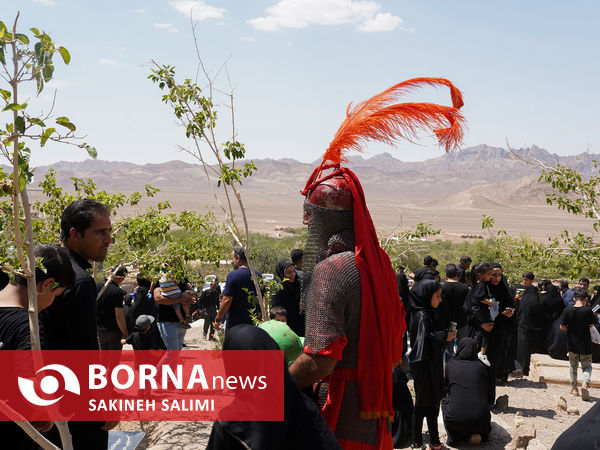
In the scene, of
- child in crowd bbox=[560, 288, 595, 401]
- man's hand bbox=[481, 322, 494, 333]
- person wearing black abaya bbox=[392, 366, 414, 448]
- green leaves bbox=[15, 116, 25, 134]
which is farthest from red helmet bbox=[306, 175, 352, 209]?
child in crowd bbox=[560, 288, 595, 401]

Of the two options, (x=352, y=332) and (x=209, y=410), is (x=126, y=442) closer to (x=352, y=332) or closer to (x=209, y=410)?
(x=209, y=410)

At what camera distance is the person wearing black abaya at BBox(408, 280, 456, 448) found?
5.68m

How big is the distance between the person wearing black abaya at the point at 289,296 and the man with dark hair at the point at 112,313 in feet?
5.52

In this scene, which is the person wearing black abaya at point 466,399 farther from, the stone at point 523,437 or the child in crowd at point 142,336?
the child in crowd at point 142,336

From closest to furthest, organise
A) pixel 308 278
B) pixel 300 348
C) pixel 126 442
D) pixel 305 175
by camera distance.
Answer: pixel 300 348
pixel 308 278
pixel 126 442
pixel 305 175

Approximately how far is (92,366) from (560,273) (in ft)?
74.9

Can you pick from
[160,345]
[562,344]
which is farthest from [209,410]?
[562,344]

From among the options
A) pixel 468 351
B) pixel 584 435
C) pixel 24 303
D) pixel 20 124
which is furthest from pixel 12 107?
pixel 468 351

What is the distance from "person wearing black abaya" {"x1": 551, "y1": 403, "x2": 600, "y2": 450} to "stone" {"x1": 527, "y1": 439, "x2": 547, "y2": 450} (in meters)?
4.41

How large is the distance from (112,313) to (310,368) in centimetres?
426

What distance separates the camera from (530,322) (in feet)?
32.9

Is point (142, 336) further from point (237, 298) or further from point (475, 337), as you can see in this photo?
point (475, 337)

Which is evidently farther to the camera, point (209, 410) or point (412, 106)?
point (209, 410)

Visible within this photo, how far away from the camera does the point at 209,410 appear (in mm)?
6367
